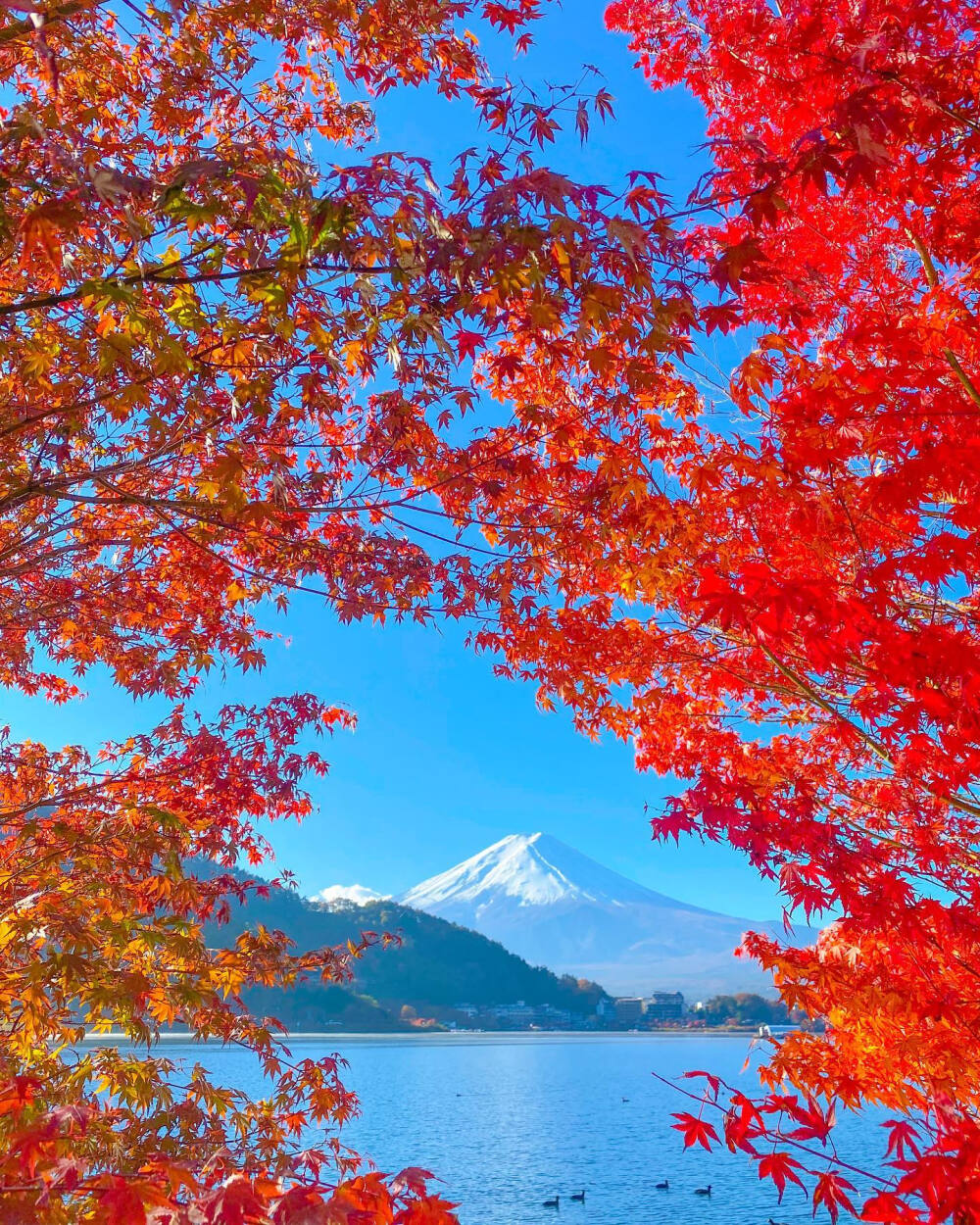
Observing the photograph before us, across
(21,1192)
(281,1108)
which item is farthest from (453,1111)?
(21,1192)

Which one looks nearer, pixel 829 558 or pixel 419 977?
pixel 829 558

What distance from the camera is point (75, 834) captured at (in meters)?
4.43

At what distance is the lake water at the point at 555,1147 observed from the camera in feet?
93.2

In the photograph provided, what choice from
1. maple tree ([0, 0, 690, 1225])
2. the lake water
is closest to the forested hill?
the lake water

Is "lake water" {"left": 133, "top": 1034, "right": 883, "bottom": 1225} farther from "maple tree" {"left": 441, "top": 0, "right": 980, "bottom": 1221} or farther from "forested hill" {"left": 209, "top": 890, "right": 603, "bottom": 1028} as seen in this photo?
"forested hill" {"left": 209, "top": 890, "right": 603, "bottom": 1028}

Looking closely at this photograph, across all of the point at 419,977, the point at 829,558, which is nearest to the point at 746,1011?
the point at 419,977

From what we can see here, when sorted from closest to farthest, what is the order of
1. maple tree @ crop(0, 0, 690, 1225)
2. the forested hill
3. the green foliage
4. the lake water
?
maple tree @ crop(0, 0, 690, 1225) < the lake water < the forested hill < the green foliage

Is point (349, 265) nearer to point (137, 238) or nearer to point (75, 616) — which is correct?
point (137, 238)

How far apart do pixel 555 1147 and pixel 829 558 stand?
45765mm

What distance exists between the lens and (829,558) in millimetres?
5430

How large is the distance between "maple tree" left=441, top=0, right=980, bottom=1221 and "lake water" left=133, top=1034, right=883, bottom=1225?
3375mm

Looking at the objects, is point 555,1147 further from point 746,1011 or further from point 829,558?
point 746,1011

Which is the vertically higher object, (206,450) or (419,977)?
(206,450)

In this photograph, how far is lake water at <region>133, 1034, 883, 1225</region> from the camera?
2841 cm
